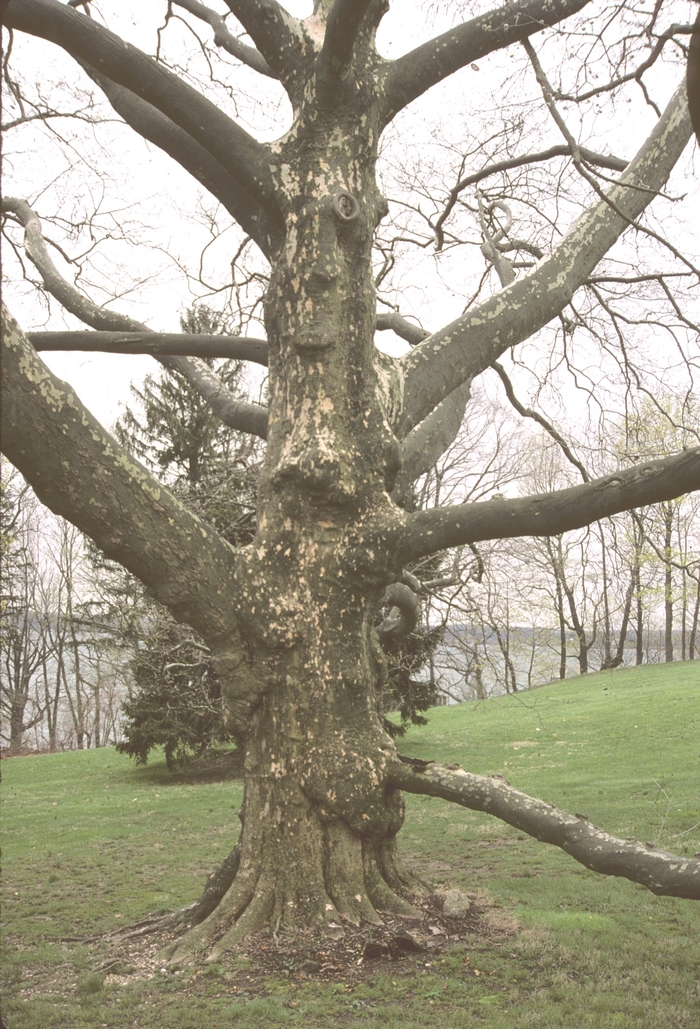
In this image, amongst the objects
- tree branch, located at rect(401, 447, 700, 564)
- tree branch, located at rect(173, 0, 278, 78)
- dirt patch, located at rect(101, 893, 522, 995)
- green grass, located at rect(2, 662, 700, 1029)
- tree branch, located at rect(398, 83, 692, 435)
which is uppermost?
tree branch, located at rect(173, 0, 278, 78)

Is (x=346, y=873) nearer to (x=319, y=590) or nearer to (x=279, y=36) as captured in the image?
(x=319, y=590)

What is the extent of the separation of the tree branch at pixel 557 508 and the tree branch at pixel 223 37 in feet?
18.3

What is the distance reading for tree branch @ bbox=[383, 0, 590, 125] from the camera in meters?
5.34

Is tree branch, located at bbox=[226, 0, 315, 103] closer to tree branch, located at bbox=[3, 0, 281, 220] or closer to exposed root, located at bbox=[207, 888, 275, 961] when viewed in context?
tree branch, located at bbox=[3, 0, 281, 220]

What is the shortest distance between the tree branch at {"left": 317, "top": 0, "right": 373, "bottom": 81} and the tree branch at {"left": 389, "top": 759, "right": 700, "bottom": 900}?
4325 mm

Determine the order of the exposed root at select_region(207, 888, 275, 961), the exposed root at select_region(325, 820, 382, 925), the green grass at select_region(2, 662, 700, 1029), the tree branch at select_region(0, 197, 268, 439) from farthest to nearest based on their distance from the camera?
the tree branch at select_region(0, 197, 268, 439)
the exposed root at select_region(325, 820, 382, 925)
the exposed root at select_region(207, 888, 275, 961)
the green grass at select_region(2, 662, 700, 1029)

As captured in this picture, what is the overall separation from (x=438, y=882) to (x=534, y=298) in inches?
190

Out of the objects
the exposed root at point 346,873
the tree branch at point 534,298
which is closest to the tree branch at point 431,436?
the tree branch at point 534,298

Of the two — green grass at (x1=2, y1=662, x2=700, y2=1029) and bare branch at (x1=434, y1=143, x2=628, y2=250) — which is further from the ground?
bare branch at (x1=434, y1=143, x2=628, y2=250)

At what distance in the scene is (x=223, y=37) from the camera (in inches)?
312

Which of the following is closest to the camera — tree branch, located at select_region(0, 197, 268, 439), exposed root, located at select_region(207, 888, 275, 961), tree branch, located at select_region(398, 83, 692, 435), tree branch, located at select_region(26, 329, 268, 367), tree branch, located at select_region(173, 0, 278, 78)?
exposed root, located at select_region(207, 888, 275, 961)

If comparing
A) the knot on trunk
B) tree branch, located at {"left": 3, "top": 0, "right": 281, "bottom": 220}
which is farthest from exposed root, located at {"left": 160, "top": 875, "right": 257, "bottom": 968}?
tree branch, located at {"left": 3, "top": 0, "right": 281, "bottom": 220}

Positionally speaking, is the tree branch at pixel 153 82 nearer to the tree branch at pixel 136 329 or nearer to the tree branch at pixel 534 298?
the tree branch at pixel 534 298

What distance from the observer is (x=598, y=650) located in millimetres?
39156
